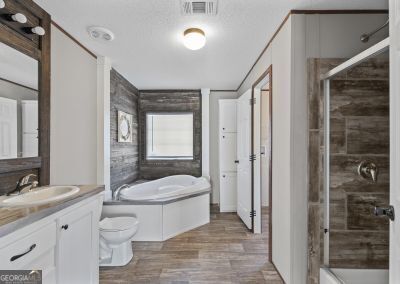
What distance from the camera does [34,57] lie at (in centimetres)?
187

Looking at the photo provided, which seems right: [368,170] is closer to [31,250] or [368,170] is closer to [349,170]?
[349,170]

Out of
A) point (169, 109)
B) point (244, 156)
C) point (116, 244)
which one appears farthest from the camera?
point (169, 109)

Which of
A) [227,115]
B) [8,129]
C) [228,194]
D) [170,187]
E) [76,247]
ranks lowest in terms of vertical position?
[228,194]

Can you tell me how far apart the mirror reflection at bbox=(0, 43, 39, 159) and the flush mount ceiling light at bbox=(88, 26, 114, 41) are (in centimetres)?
60

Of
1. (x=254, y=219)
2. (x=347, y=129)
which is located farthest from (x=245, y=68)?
(x=254, y=219)

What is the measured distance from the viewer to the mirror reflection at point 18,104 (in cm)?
160

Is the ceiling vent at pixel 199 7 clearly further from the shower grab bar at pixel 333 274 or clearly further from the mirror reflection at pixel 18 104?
the shower grab bar at pixel 333 274

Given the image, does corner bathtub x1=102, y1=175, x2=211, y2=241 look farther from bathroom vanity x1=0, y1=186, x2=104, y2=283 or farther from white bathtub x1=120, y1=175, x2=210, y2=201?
bathroom vanity x1=0, y1=186, x2=104, y2=283

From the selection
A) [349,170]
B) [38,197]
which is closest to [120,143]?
[38,197]

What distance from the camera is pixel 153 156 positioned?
4.75 m

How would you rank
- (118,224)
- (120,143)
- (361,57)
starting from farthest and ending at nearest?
1. (120,143)
2. (118,224)
3. (361,57)

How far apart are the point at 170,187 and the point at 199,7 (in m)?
3.14

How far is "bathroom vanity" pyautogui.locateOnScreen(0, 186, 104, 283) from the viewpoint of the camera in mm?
1032

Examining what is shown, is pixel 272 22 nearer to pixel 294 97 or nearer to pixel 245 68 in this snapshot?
pixel 294 97
